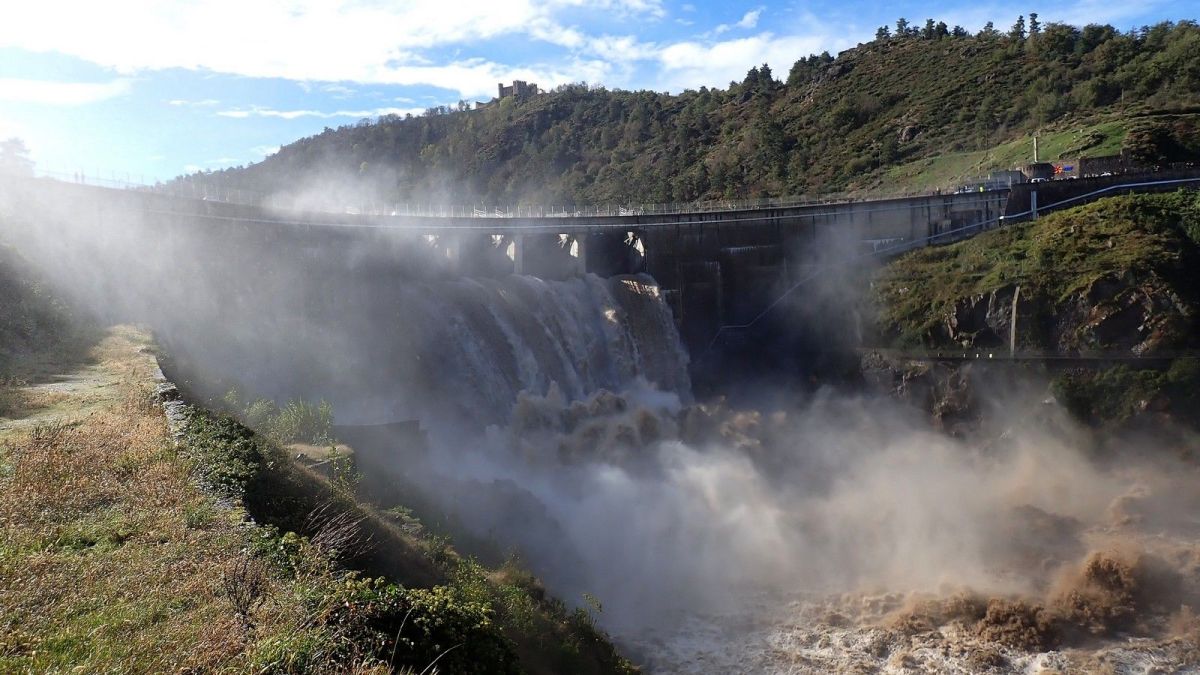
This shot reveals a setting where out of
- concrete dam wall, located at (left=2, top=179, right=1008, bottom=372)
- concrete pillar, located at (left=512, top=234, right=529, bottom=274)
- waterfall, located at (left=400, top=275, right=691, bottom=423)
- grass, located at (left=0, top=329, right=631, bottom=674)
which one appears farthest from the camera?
concrete pillar, located at (left=512, top=234, right=529, bottom=274)

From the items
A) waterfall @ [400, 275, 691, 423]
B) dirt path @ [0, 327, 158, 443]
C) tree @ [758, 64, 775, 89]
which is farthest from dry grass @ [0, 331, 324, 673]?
tree @ [758, 64, 775, 89]

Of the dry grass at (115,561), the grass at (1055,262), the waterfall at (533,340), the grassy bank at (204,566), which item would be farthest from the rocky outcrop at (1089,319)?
the dry grass at (115,561)

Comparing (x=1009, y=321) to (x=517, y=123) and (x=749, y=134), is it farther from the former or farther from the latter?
(x=517, y=123)

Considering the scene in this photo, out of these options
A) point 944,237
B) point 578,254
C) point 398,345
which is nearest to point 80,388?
point 398,345

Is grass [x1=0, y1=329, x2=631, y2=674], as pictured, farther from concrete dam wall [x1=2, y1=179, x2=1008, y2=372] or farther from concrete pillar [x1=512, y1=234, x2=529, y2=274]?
concrete pillar [x1=512, y1=234, x2=529, y2=274]

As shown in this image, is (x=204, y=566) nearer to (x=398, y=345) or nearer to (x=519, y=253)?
(x=398, y=345)

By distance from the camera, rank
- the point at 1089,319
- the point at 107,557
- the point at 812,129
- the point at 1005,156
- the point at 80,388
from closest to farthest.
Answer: the point at 107,557 < the point at 80,388 < the point at 1089,319 < the point at 1005,156 < the point at 812,129

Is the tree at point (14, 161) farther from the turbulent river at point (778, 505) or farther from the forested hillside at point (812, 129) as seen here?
the forested hillside at point (812, 129)

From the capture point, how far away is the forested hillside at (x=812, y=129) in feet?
245

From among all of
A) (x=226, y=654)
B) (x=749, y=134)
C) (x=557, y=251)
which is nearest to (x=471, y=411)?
(x=557, y=251)

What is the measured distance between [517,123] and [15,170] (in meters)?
102

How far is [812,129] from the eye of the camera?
313ft

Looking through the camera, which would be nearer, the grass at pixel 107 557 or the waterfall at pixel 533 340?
the grass at pixel 107 557

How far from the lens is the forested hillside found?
2936 inches
